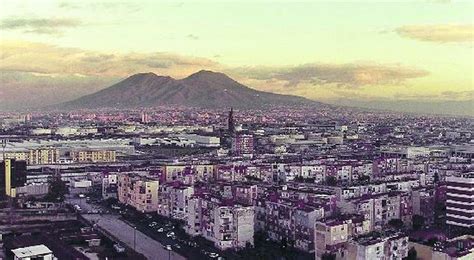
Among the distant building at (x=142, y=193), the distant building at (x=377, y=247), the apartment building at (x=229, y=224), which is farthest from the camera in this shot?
the distant building at (x=142, y=193)

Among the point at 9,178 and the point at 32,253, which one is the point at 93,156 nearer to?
the point at 9,178

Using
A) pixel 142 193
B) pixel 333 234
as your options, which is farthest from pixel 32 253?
pixel 142 193

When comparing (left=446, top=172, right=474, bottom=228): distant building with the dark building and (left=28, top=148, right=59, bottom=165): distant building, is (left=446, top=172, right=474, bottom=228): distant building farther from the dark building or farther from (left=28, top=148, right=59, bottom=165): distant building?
(left=28, top=148, right=59, bottom=165): distant building

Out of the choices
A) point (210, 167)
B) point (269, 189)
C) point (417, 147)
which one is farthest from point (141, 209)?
point (417, 147)

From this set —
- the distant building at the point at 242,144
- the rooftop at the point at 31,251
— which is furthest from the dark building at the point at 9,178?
the distant building at the point at 242,144

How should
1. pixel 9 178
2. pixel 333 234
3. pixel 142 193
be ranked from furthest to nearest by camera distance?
pixel 9 178 < pixel 142 193 < pixel 333 234

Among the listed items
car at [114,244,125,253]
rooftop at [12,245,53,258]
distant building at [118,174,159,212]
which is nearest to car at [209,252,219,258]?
car at [114,244,125,253]

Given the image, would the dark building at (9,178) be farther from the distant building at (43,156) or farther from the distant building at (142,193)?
the distant building at (43,156)
